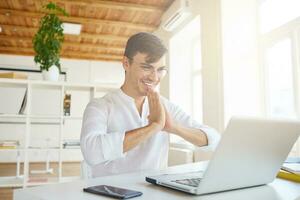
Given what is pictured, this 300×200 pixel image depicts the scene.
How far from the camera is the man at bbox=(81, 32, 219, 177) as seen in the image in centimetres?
116

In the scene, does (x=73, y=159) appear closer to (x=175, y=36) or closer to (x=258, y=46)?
(x=175, y=36)

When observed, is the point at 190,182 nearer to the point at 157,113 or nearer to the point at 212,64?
the point at 157,113

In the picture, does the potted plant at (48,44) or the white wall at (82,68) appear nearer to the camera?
the potted plant at (48,44)

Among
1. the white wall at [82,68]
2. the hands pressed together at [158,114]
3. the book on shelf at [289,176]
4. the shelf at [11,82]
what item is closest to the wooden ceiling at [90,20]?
the white wall at [82,68]

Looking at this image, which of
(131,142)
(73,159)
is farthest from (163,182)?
(73,159)

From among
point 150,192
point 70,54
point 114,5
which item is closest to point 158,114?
point 150,192

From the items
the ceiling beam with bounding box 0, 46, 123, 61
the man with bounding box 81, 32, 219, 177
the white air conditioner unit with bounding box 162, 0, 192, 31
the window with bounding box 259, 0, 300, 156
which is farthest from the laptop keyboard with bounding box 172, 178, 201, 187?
the ceiling beam with bounding box 0, 46, 123, 61

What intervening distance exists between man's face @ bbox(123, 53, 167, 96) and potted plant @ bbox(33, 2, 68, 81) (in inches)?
68.2

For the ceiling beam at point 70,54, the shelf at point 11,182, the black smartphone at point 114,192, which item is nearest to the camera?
the black smartphone at point 114,192

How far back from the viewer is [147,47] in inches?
54.0

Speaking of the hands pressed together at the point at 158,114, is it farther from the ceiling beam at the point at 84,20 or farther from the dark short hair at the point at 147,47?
the ceiling beam at the point at 84,20

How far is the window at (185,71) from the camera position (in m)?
4.82

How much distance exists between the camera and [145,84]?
1411mm

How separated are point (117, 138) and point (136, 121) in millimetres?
363
